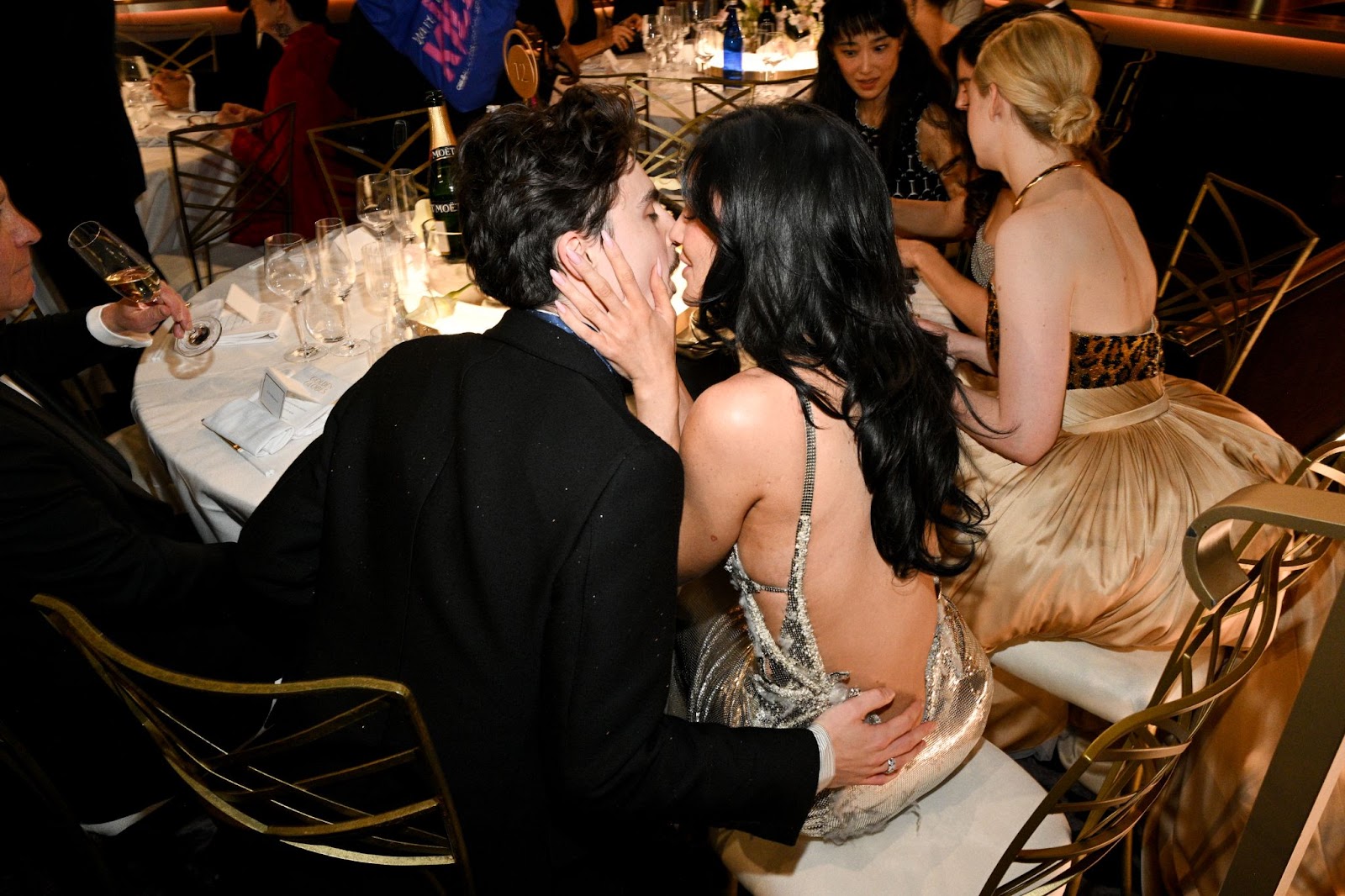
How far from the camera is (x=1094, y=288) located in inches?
76.0

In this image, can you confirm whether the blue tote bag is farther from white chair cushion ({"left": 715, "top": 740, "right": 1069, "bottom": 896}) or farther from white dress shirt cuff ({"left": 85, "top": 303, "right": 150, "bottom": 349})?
white chair cushion ({"left": 715, "top": 740, "right": 1069, "bottom": 896})

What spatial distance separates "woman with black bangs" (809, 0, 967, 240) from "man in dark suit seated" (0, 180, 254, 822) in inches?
96.4

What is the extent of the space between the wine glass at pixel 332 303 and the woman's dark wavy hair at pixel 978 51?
1.57m

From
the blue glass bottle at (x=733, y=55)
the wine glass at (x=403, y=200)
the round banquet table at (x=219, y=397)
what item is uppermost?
the blue glass bottle at (x=733, y=55)

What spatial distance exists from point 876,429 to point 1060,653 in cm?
83

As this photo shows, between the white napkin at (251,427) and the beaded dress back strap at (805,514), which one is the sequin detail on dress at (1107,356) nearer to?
the beaded dress back strap at (805,514)

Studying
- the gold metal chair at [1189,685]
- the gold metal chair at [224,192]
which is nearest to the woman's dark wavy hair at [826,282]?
the gold metal chair at [1189,685]

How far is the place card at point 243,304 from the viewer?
2.34 m

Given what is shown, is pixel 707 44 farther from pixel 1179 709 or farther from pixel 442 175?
pixel 1179 709

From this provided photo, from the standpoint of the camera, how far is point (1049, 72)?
1.91 metres

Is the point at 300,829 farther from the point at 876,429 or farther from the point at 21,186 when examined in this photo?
the point at 21,186

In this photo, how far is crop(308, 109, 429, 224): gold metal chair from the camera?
3.28m

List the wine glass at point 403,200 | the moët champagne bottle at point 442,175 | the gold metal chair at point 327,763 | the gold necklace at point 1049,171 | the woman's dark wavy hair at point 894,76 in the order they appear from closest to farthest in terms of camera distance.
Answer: the gold metal chair at point 327,763 < the gold necklace at point 1049,171 < the moët champagne bottle at point 442,175 < the wine glass at point 403,200 < the woman's dark wavy hair at point 894,76

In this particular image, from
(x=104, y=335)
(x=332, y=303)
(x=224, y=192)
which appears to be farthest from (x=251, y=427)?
(x=224, y=192)
